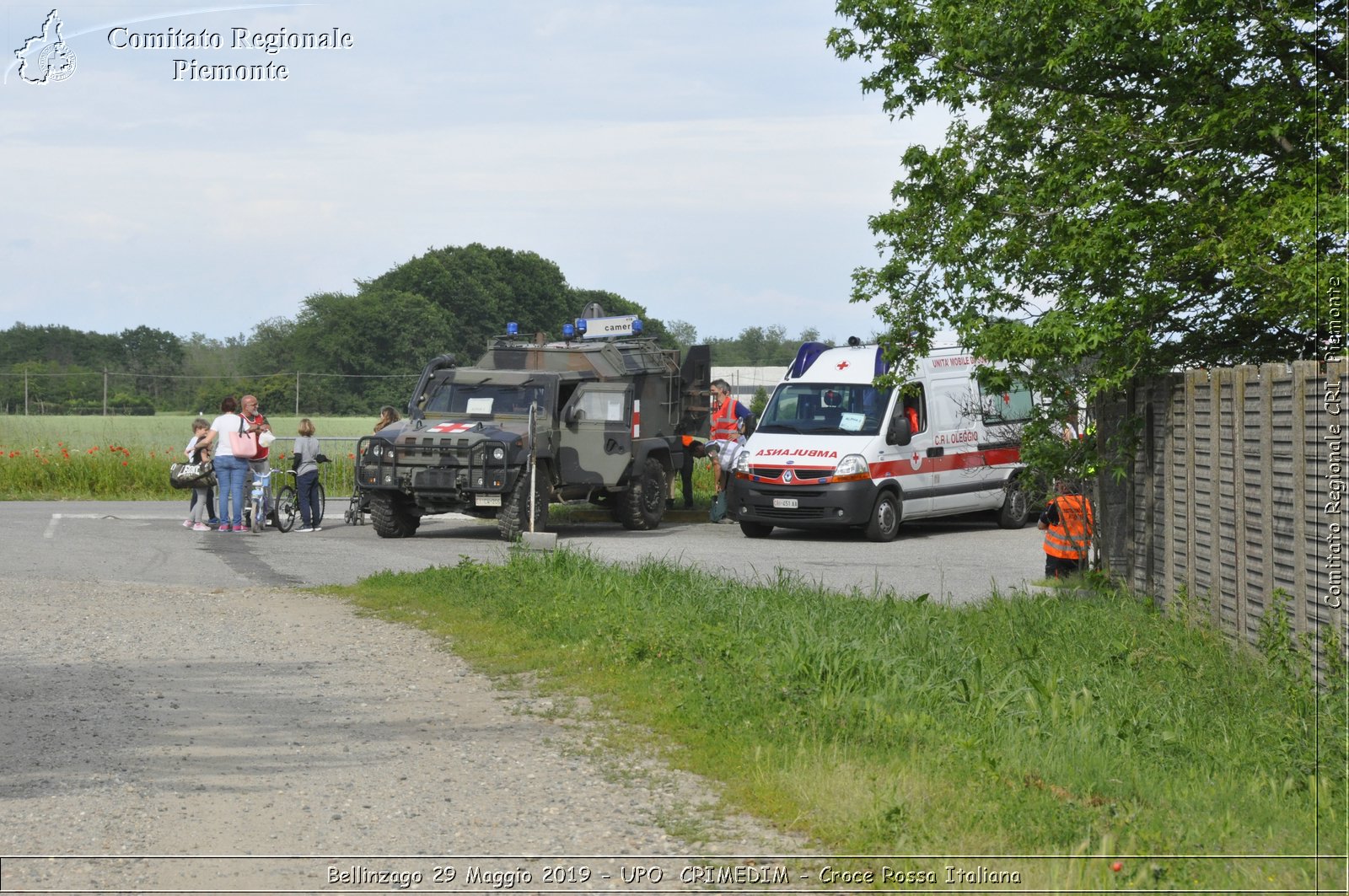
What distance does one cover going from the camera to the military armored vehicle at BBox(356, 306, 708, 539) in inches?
736

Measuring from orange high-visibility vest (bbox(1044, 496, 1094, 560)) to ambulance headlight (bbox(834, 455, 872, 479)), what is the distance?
234 inches

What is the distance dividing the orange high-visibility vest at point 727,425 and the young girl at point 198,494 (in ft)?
23.5

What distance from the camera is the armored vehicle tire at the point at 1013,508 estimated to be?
21125 millimetres

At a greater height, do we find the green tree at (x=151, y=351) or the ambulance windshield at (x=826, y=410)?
the green tree at (x=151, y=351)

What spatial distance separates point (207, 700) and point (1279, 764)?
5.37 meters

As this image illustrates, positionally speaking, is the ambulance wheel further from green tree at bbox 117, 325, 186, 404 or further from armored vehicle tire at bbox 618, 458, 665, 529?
green tree at bbox 117, 325, 186, 404

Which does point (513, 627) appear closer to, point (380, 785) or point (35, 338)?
point (380, 785)

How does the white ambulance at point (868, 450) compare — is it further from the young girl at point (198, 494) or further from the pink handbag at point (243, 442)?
the young girl at point (198, 494)

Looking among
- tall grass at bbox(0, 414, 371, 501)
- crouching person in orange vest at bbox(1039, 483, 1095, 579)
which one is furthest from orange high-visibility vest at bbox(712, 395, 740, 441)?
crouching person in orange vest at bbox(1039, 483, 1095, 579)

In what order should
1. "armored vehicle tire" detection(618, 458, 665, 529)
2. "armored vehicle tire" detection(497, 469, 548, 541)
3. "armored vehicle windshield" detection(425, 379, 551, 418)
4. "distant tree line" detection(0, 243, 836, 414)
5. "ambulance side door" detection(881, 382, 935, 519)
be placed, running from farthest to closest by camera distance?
"distant tree line" detection(0, 243, 836, 414) → "armored vehicle tire" detection(618, 458, 665, 529) → "armored vehicle windshield" detection(425, 379, 551, 418) → "ambulance side door" detection(881, 382, 935, 519) → "armored vehicle tire" detection(497, 469, 548, 541)

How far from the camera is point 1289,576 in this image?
7777mm

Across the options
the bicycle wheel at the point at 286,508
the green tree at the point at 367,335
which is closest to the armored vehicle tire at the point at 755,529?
the bicycle wheel at the point at 286,508

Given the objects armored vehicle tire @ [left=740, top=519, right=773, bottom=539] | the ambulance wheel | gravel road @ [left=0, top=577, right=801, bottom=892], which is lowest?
gravel road @ [left=0, top=577, right=801, bottom=892]

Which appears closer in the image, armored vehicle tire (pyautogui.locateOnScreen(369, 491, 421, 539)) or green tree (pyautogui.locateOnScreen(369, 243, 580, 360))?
armored vehicle tire (pyautogui.locateOnScreen(369, 491, 421, 539))
